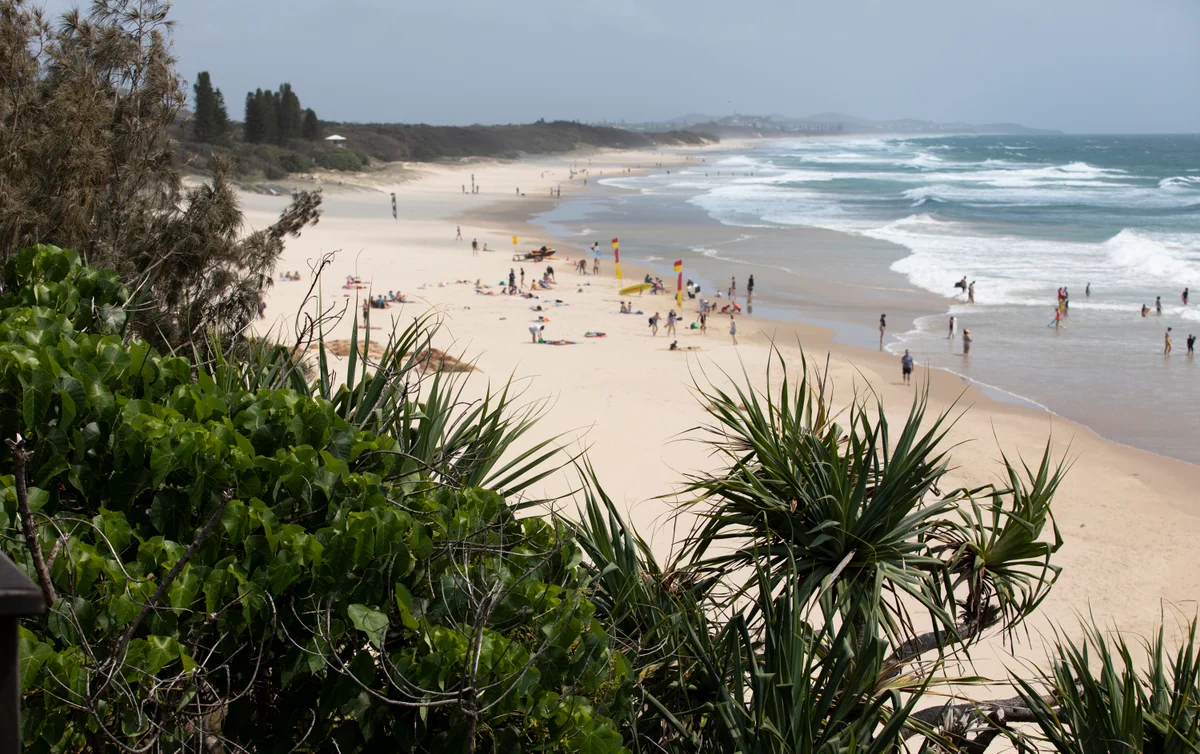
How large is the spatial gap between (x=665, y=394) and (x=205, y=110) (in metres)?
56.8

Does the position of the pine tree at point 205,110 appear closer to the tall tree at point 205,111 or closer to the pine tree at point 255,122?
the tall tree at point 205,111

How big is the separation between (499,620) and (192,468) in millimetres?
1291

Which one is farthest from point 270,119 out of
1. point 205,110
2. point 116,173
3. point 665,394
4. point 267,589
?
point 267,589

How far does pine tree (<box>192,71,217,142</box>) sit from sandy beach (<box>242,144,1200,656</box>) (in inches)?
1112

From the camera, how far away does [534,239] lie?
42.0 m

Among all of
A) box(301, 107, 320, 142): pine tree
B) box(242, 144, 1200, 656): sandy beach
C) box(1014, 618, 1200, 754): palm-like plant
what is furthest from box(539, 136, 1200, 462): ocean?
box(301, 107, 320, 142): pine tree

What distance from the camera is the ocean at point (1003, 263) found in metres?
20.5

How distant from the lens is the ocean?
67.4 ft

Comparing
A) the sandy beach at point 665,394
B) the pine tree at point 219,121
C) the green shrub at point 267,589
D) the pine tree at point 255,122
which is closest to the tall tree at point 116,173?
the sandy beach at point 665,394

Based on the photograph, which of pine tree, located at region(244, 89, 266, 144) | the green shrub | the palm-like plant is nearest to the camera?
the green shrub

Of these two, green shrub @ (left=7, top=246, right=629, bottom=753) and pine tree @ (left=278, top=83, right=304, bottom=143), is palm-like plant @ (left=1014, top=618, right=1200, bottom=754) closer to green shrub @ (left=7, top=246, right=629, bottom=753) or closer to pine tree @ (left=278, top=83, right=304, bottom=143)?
green shrub @ (left=7, top=246, right=629, bottom=753)

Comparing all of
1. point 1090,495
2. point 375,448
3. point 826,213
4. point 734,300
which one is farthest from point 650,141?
point 375,448

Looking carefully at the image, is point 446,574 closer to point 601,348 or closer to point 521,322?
point 601,348

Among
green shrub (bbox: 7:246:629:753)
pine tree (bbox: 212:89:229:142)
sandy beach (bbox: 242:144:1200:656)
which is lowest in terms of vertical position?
sandy beach (bbox: 242:144:1200:656)
